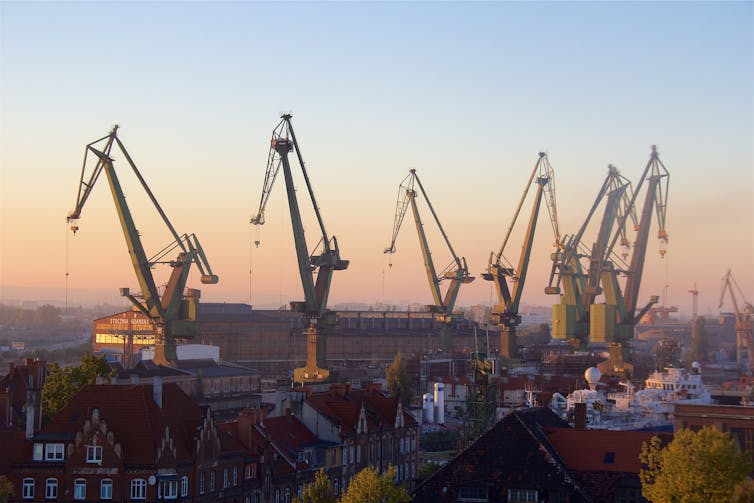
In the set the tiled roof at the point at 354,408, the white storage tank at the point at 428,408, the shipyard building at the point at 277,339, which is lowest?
the white storage tank at the point at 428,408

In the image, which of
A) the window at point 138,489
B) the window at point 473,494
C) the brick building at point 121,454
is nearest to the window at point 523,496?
the window at point 473,494

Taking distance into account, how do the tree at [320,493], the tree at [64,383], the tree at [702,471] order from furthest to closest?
the tree at [64,383] < the tree at [320,493] < the tree at [702,471]

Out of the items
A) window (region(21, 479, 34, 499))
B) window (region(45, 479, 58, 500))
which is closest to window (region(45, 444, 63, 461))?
window (region(45, 479, 58, 500))

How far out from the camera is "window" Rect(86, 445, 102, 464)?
4509cm

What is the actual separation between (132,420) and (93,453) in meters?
1.81

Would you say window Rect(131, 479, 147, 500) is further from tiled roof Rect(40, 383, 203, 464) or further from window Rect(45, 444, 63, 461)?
window Rect(45, 444, 63, 461)

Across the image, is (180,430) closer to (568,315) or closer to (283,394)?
(283,394)

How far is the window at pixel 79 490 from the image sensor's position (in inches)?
1775

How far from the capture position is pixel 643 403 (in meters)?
81.7

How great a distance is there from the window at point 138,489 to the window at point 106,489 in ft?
2.69

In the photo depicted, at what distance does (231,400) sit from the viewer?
80.2 meters

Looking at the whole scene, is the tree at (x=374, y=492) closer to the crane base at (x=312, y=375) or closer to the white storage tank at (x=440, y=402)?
the crane base at (x=312, y=375)

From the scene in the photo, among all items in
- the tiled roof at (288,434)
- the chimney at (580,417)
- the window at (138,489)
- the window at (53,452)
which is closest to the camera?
the window at (138,489)

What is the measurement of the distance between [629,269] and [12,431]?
4345 inches
